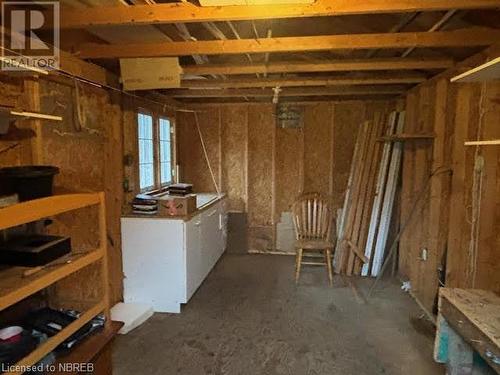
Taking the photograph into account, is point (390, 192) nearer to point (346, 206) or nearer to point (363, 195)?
point (363, 195)

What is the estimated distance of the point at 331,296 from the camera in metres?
3.58

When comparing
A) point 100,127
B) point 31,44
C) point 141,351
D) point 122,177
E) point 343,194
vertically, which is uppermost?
point 31,44

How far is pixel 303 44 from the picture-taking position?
2.31 metres

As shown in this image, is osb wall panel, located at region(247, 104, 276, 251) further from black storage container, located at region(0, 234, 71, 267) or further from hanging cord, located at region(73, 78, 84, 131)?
black storage container, located at region(0, 234, 71, 267)

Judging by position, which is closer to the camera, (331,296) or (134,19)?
(134,19)

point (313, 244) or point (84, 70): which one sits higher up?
point (84, 70)

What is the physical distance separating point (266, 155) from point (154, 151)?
5.15 ft

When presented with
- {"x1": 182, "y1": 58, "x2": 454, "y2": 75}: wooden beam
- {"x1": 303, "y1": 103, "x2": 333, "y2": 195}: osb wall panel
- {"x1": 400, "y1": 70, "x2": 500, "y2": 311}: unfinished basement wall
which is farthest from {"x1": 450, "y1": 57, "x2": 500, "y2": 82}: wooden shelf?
{"x1": 303, "y1": 103, "x2": 333, "y2": 195}: osb wall panel

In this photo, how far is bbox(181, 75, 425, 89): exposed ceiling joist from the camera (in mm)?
3330

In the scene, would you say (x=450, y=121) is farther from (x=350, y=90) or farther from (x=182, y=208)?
(x=182, y=208)

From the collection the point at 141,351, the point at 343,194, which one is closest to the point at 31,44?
the point at 141,351

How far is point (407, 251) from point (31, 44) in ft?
12.9

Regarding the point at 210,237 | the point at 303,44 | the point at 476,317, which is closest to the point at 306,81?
the point at 303,44

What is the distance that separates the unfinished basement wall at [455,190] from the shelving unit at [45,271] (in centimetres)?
251
